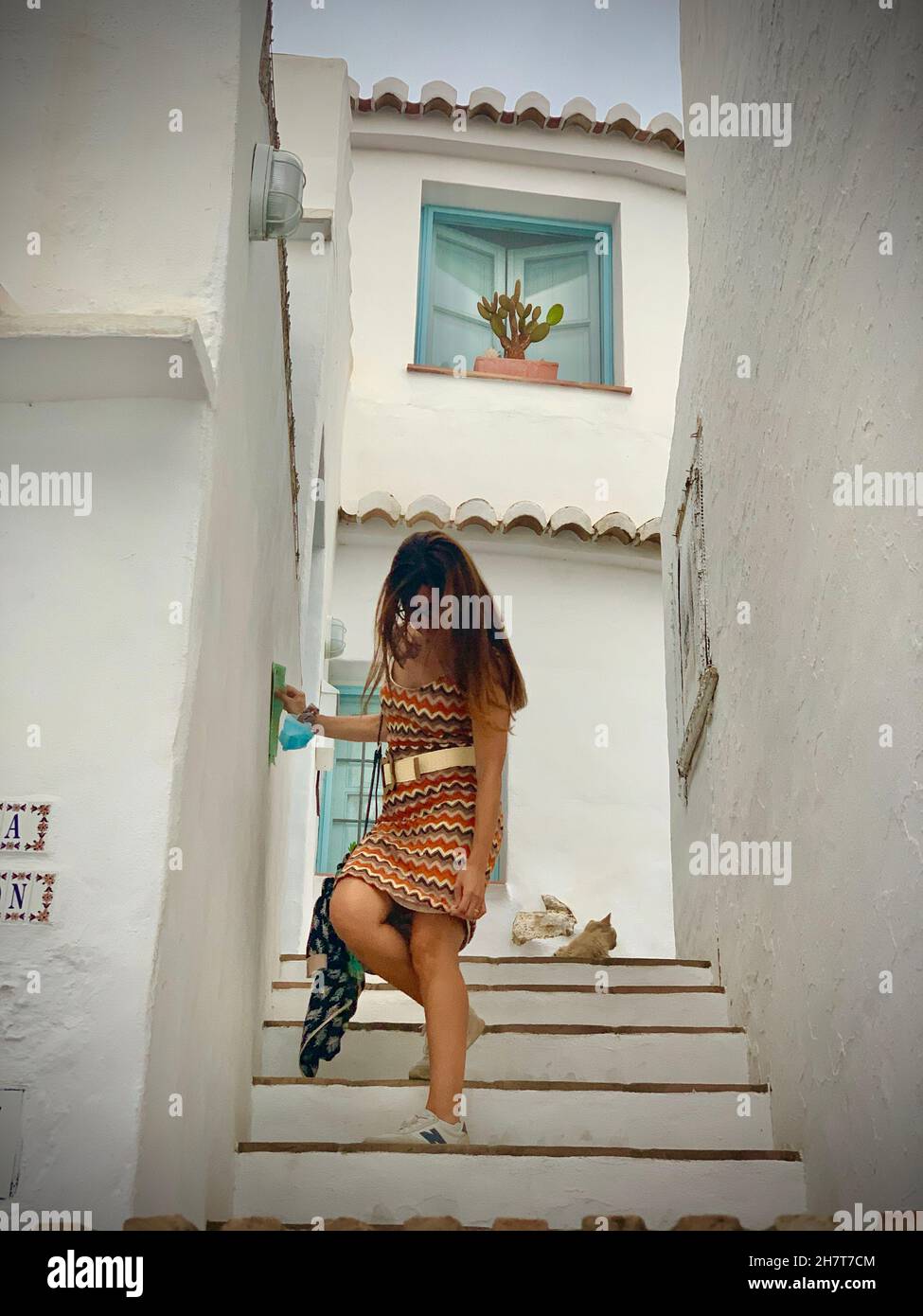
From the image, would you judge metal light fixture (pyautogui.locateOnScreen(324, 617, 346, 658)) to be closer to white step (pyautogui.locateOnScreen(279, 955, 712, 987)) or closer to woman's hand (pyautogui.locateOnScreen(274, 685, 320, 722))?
white step (pyautogui.locateOnScreen(279, 955, 712, 987))

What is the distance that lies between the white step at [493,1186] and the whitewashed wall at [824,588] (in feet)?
0.77

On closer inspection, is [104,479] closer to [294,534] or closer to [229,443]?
[229,443]

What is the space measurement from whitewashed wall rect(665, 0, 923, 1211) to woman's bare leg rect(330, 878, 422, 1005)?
89 centimetres

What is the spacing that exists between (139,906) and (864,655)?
136 cm

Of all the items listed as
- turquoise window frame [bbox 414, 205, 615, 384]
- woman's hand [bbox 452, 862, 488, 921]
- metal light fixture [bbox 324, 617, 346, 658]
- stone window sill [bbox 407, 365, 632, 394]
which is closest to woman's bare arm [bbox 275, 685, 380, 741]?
woman's hand [bbox 452, 862, 488, 921]

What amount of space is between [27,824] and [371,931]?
3.82ft

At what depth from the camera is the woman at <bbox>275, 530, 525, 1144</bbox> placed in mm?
3055

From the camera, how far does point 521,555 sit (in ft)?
27.9

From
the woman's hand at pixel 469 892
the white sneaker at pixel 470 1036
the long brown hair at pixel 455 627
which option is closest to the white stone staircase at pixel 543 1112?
the white sneaker at pixel 470 1036

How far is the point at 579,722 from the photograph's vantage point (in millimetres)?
8164

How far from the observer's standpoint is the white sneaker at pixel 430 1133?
2.80 metres

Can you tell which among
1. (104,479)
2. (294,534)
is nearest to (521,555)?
(294,534)

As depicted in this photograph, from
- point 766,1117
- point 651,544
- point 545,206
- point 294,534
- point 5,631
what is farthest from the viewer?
point 545,206

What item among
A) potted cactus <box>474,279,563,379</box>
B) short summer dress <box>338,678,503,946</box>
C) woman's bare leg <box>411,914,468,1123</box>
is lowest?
woman's bare leg <box>411,914,468,1123</box>
